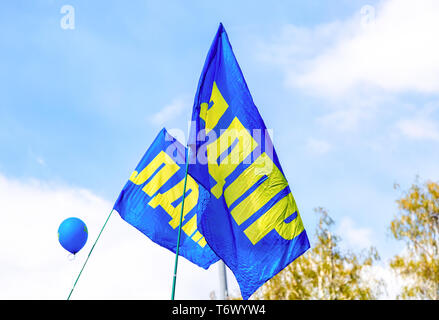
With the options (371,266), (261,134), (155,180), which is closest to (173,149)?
(155,180)

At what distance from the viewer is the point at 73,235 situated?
11.2 m

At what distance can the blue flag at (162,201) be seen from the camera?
984 centimetres

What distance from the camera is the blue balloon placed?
11250 millimetres

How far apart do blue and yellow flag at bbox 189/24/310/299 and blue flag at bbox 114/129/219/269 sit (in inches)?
100

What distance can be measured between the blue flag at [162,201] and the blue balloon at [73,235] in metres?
1.67

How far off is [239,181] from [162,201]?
3.48 metres

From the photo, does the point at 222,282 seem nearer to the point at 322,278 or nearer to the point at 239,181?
the point at 239,181

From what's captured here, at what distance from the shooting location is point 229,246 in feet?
23.1

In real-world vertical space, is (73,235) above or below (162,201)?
below

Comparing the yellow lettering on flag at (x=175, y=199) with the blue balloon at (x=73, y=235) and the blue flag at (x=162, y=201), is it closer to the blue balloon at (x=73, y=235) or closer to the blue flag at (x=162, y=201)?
the blue flag at (x=162, y=201)

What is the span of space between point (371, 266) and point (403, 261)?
109 inches

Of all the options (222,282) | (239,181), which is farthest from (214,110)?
(222,282)

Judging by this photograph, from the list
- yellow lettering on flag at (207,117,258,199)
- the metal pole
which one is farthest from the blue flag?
yellow lettering on flag at (207,117,258,199)
